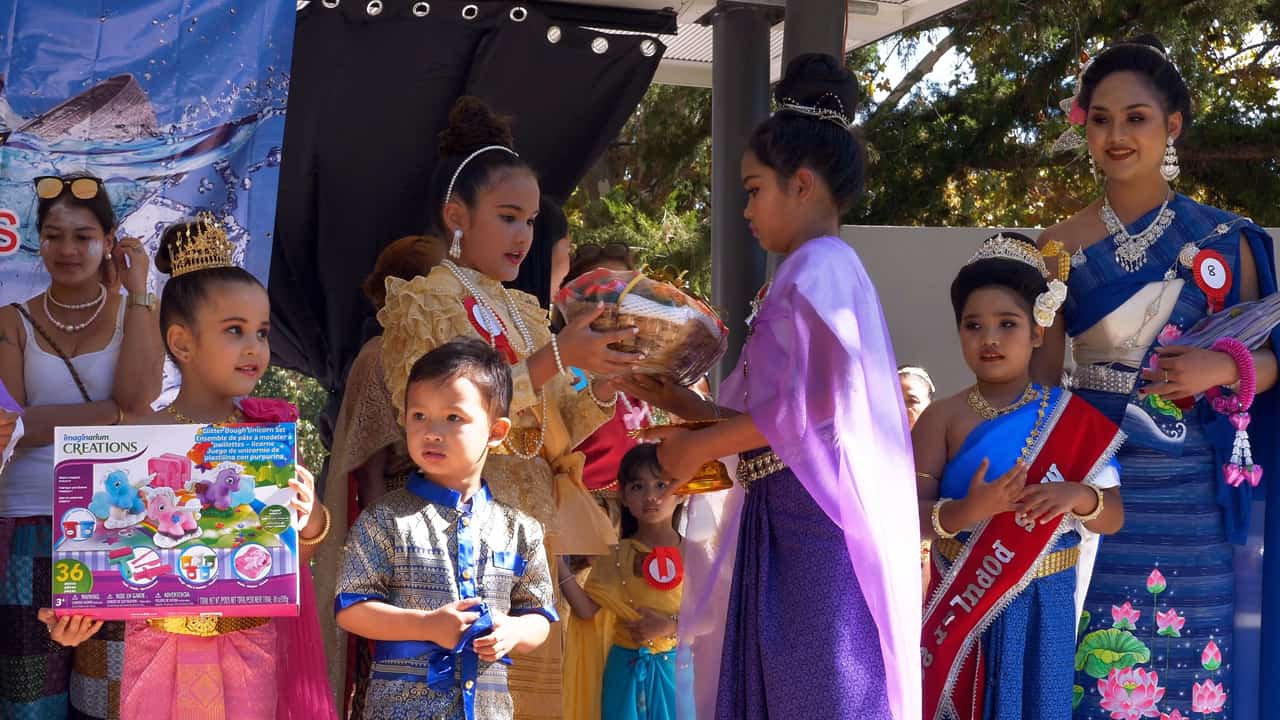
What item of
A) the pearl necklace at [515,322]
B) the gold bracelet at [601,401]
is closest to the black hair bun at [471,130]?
the pearl necklace at [515,322]

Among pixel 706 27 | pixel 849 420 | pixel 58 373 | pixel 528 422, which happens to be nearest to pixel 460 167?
pixel 528 422

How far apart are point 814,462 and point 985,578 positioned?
2.46ft

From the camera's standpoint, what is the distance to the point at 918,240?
20.8ft

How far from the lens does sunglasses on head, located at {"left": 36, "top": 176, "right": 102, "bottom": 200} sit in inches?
132

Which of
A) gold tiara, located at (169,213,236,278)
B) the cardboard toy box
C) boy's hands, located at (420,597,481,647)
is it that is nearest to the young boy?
boy's hands, located at (420,597,481,647)

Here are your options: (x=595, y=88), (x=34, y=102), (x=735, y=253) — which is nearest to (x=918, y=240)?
(x=735, y=253)

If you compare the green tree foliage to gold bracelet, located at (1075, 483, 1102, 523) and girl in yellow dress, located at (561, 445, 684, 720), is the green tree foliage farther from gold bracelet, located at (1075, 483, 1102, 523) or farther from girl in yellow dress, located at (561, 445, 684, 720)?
gold bracelet, located at (1075, 483, 1102, 523)

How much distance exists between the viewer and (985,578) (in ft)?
10.5

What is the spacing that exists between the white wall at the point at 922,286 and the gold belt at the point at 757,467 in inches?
137

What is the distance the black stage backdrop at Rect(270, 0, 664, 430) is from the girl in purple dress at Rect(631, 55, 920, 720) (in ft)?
8.37

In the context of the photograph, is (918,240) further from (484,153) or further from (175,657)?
(175,657)

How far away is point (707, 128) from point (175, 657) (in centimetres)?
878

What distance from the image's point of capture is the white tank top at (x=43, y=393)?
10.2 ft

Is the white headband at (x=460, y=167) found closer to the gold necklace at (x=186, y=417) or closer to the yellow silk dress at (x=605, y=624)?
the gold necklace at (x=186, y=417)
